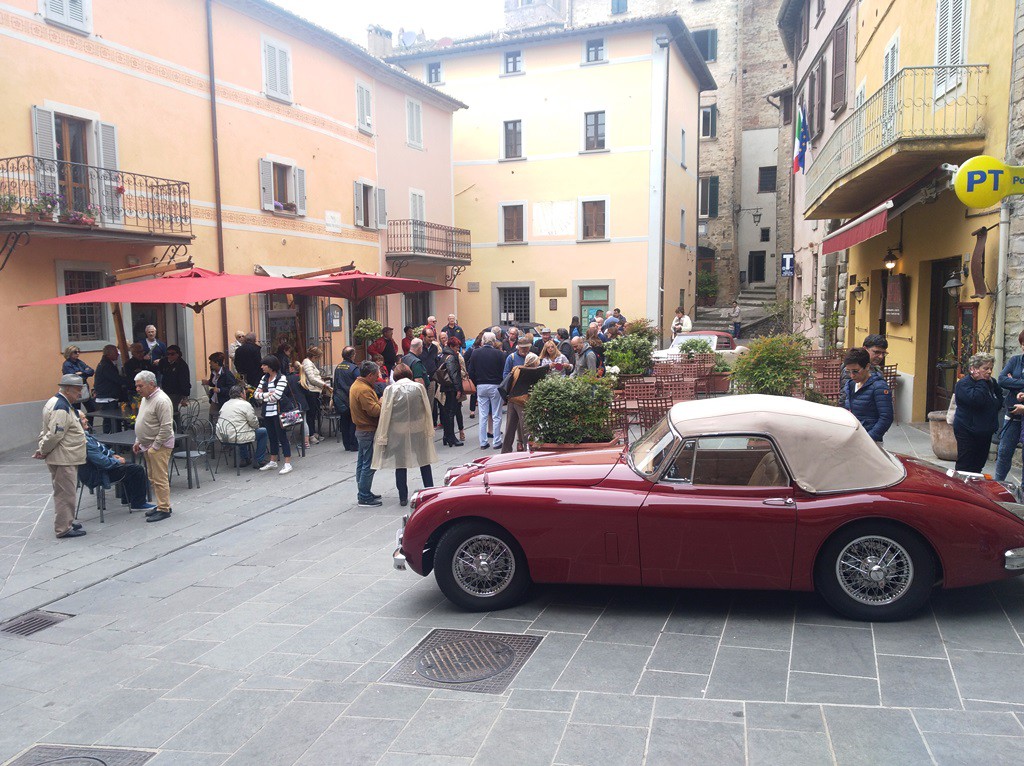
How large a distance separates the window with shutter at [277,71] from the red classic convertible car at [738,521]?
55.2ft

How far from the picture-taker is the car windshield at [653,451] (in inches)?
224

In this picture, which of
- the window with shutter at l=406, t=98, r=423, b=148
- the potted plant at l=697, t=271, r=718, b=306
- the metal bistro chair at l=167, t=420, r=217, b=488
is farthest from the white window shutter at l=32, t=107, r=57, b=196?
the potted plant at l=697, t=271, r=718, b=306

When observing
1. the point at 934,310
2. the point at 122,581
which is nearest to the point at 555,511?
the point at 122,581

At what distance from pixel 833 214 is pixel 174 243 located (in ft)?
44.3

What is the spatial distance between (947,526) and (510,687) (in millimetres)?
3010

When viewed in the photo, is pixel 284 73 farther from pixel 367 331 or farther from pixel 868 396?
pixel 868 396

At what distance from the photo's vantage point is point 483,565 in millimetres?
5824

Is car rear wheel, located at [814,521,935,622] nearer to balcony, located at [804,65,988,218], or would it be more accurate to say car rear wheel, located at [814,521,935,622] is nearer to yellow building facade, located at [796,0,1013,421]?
yellow building facade, located at [796,0,1013,421]

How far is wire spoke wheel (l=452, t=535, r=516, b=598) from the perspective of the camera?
19.0 ft

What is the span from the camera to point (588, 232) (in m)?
30.0

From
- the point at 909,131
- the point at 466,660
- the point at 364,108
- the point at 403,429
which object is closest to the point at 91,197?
the point at 403,429

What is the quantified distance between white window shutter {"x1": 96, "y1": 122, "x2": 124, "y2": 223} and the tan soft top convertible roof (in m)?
12.8

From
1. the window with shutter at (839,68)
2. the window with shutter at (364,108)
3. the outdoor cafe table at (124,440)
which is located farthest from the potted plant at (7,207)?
the window with shutter at (839,68)

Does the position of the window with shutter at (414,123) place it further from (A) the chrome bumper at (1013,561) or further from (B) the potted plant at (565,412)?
(A) the chrome bumper at (1013,561)
